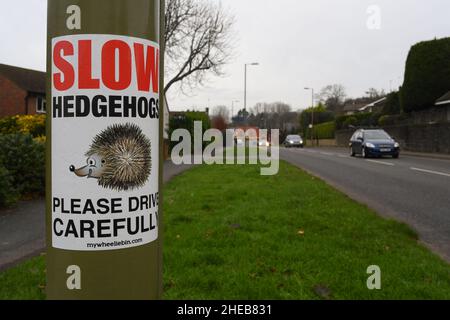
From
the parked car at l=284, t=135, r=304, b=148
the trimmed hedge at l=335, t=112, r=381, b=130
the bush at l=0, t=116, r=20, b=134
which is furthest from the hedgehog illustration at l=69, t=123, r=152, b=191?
the parked car at l=284, t=135, r=304, b=148

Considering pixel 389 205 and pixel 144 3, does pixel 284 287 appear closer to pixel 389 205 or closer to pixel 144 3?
pixel 144 3

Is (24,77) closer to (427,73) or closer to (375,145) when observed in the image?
(375,145)

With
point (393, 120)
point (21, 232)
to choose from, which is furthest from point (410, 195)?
point (393, 120)

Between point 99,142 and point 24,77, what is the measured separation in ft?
153

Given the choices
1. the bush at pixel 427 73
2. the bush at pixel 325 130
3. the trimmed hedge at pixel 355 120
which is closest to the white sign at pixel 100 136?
the bush at pixel 427 73

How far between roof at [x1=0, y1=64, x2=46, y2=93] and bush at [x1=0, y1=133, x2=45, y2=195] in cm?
3495

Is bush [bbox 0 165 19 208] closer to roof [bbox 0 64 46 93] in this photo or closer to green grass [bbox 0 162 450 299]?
green grass [bbox 0 162 450 299]

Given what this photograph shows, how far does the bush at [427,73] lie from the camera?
3002 cm

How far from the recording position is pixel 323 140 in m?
63.7

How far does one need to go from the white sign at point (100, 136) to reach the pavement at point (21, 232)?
3.16m

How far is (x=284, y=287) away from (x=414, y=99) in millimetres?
33007

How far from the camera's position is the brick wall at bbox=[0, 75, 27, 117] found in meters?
40.9

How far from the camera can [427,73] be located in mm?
31062
